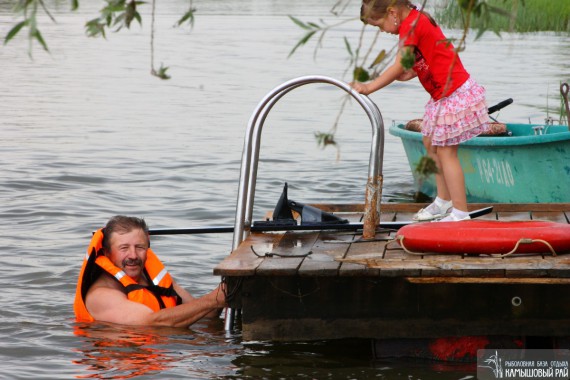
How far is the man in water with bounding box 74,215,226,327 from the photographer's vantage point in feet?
21.0

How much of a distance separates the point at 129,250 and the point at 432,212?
1980mm

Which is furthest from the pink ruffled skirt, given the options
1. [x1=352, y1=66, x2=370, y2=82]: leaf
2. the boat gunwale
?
[x1=352, y1=66, x2=370, y2=82]: leaf

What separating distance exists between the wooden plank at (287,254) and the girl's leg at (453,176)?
932 millimetres

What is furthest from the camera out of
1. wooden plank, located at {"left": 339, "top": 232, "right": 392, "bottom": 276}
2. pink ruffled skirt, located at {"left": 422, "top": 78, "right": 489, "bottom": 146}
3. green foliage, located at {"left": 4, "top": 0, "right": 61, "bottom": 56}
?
pink ruffled skirt, located at {"left": 422, "top": 78, "right": 489, "bottom": 146}

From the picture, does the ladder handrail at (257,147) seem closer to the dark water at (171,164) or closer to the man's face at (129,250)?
the man's face at (129,250)

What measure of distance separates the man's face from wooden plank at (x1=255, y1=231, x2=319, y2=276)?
91 cm

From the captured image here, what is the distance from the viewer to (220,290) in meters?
5.90

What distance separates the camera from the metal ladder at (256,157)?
598 centimetres

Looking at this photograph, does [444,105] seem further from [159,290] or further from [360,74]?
[360,74]

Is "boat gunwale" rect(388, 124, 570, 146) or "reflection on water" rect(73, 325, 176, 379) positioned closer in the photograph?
"reflection on water" rect(73, 325, 176, 379)

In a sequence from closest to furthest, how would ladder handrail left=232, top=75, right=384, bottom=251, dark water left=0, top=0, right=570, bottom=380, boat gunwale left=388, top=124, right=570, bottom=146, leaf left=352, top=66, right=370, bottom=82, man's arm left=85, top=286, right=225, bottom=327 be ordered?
leaf left=352, top=66, right=370, bottom=82
ladder handrail left=232, top=75, right=384, bottom=251
dark water left=0, top=0, right=570, bottom=380
man's arm left=85, top=286, right=225, bottom=327
boat gunwale left=388, top=124, right=570, bottom=146

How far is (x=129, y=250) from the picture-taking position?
646 cm

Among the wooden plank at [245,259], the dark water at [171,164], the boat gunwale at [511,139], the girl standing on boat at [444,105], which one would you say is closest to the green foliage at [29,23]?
the dark water at [171,164]

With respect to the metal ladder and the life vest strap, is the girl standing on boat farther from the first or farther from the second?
the life vest strap
